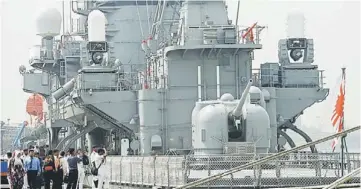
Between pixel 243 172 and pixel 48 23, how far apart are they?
23.7m

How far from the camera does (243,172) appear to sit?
74.4 ft

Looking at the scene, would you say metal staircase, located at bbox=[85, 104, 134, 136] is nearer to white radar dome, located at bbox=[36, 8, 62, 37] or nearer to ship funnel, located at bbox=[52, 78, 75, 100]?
ship funnel, located at bbox=[52, 78, 75, 100]

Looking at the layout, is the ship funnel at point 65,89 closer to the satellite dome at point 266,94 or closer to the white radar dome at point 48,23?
the white radar dome at point 48,23

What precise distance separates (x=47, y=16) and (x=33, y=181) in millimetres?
21365

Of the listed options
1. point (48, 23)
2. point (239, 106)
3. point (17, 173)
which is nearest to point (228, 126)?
point (239, 106)

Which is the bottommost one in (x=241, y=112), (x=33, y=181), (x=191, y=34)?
(x=33, y=181)

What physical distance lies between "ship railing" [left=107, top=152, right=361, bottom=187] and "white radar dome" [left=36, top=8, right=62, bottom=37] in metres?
20.9

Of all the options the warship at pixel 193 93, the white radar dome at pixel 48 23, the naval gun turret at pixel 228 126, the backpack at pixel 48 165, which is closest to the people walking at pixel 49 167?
the backpack at pixel 48 165

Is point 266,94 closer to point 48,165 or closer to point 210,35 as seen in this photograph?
point 210,35

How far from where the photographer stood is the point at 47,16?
44344 mm

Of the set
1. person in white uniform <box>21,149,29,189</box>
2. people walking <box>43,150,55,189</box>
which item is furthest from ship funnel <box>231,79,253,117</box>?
person in white uniform <box>21,149,29,189</box>

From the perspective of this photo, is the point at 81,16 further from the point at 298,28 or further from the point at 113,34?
the point at 298,28

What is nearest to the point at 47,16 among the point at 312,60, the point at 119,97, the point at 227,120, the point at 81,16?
the point at 81,16

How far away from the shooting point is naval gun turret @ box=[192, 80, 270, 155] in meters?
27.4
